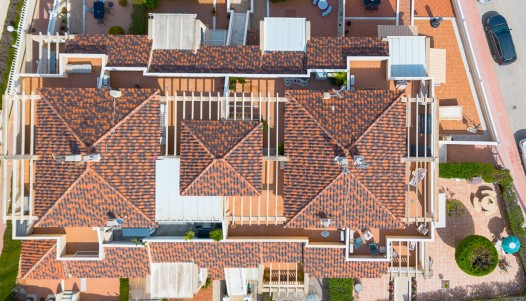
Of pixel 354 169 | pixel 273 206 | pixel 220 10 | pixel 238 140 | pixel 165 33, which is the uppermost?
pixel 220 10

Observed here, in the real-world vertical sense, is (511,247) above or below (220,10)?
below

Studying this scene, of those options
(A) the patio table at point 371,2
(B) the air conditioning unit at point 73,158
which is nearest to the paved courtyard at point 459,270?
(A) the patio table at point 371,2

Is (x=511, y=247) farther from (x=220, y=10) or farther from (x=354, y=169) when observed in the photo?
(x=220, y=10)

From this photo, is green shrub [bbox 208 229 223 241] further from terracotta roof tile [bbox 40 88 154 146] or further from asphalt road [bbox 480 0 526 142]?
asphalt road [bbox 480 0 526 142]

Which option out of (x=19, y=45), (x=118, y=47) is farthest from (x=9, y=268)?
(x=118, y=47)

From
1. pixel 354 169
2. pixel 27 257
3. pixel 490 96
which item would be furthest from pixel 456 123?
pixel 27 257

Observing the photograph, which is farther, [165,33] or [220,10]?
[220,10]

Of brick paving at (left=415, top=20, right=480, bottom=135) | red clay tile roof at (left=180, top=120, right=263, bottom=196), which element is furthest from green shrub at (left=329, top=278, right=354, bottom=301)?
brick paving at (left=415, top=20, right=480, bottom=135)
